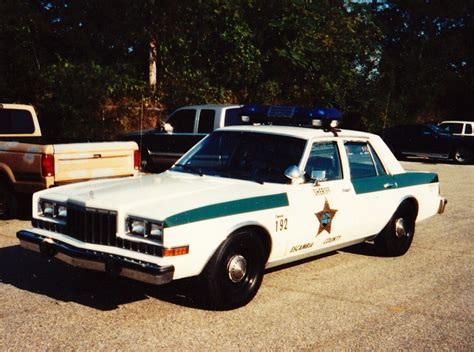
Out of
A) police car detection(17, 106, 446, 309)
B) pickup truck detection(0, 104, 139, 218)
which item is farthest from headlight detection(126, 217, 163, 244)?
pickup truck detection(0, 104, 139, 218)

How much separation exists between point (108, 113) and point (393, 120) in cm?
1668

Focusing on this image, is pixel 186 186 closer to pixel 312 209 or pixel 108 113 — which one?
pixel 312 209

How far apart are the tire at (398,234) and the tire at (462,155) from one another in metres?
16.9

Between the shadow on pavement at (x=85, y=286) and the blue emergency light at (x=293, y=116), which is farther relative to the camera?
the blue emergency light at (x=293, y=116)

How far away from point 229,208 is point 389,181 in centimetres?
275

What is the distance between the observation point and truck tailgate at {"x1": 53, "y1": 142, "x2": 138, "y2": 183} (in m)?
8.33

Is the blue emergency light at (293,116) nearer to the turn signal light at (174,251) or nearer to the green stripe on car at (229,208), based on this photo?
the green stripe on car at (229,208)

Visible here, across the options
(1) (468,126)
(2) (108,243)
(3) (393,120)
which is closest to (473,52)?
(3) (393,120)

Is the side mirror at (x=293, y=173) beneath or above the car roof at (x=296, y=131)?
beneath

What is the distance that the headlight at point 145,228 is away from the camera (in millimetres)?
4535

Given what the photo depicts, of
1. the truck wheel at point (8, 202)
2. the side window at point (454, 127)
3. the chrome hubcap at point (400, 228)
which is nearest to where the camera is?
the chrome hubcap at point (400, 228)

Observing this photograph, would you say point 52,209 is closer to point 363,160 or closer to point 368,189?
point 368,189

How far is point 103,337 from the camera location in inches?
173

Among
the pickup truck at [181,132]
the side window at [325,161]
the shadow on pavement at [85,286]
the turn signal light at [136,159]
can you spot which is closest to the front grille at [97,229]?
the shadow on pavement at [85,286]
